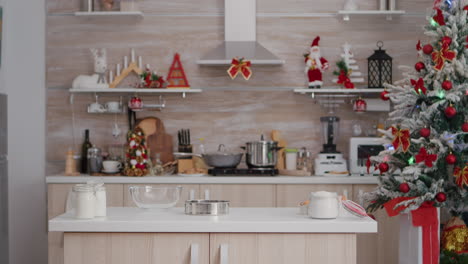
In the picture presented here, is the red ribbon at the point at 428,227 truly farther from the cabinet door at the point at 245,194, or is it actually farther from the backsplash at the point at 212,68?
the backsplash at the point at 212,68

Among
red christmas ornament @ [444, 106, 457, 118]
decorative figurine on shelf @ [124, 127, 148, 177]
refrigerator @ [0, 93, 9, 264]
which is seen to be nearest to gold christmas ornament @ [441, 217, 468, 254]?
red christmas ornament @ [444, 106, 457, 118]

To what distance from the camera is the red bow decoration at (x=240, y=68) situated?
5.08m

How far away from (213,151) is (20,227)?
1.75 meters

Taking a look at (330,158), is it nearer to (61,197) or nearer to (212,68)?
(212,68)

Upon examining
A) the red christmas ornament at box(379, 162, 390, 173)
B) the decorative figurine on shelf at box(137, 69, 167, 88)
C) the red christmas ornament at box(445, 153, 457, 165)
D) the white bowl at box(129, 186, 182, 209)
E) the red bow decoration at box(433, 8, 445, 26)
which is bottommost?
the white bowl at box(129, 186, 182, 209)

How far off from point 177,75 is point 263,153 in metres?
1.02

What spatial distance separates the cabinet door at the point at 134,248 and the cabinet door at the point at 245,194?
2.23 meters

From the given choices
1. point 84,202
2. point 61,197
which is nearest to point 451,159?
point 84,202

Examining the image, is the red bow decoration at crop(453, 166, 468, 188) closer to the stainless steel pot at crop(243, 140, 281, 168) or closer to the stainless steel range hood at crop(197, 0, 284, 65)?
the stainless steel pot at crop(243, 140, 281, 168)

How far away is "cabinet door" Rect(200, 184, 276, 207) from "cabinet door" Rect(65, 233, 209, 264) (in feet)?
7.31

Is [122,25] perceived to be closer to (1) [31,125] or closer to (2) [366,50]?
(1) [31,125]

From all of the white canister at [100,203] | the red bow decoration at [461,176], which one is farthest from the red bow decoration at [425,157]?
the white canister at [100,203]

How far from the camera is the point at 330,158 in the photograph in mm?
5113

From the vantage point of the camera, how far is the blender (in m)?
5.06
